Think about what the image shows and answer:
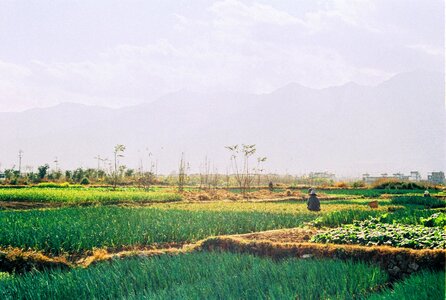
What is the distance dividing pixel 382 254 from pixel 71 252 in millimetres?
5473

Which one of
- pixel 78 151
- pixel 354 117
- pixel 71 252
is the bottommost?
pixel 71 252

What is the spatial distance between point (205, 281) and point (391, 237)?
3.70 metres

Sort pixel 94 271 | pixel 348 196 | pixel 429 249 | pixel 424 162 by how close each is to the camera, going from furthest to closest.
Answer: pixel 424 162, pixel 348 196, pixel 429 249, pixel 94 271

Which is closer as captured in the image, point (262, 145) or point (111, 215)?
point (111, 215)

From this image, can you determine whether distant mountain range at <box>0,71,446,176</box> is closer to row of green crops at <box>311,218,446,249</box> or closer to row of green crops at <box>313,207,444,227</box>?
row of green crops at <box>313,207,444,227</box>

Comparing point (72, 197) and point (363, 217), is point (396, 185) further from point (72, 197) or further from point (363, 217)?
point (72, 197)

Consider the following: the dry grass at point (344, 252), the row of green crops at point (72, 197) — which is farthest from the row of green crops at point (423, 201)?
the dry grass at point (344, 252)

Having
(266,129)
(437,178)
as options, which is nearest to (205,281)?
(437,178)

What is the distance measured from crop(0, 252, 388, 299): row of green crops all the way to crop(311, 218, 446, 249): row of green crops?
139 cm

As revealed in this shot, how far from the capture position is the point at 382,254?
7.42 metres

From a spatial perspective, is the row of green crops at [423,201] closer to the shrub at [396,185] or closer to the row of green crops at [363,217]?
the row of green crops at [363,217]

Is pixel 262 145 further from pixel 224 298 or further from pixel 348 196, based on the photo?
pixel 224 298

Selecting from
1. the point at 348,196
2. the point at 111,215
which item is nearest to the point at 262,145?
the point at 348,196

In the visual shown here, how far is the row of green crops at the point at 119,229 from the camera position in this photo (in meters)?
9.88
